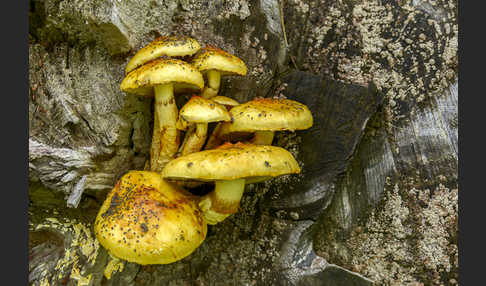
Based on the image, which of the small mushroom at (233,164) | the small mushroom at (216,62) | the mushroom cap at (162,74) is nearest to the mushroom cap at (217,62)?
the small mushroom at (216,62)

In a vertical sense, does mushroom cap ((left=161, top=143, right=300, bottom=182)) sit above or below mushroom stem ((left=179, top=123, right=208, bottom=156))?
above

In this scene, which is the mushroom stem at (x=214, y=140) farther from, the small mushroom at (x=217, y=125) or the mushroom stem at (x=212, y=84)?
the mushroom stem at (x=212, y=84)

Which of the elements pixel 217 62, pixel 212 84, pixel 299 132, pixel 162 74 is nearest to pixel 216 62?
pixel 217 62

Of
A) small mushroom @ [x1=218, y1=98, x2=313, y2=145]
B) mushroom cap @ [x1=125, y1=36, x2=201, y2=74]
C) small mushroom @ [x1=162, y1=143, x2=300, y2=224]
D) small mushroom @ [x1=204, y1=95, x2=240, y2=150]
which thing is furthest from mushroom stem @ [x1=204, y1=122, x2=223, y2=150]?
mushroom cap @ [x1=125, y1=36, x2=201, y2=74]

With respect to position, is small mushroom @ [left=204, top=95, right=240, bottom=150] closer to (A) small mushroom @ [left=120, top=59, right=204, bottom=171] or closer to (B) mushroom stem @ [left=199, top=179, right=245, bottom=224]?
(A) small mushroom @ [left=120, top=59, right=204, bottom=171]

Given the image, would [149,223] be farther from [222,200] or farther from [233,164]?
[233,164]
